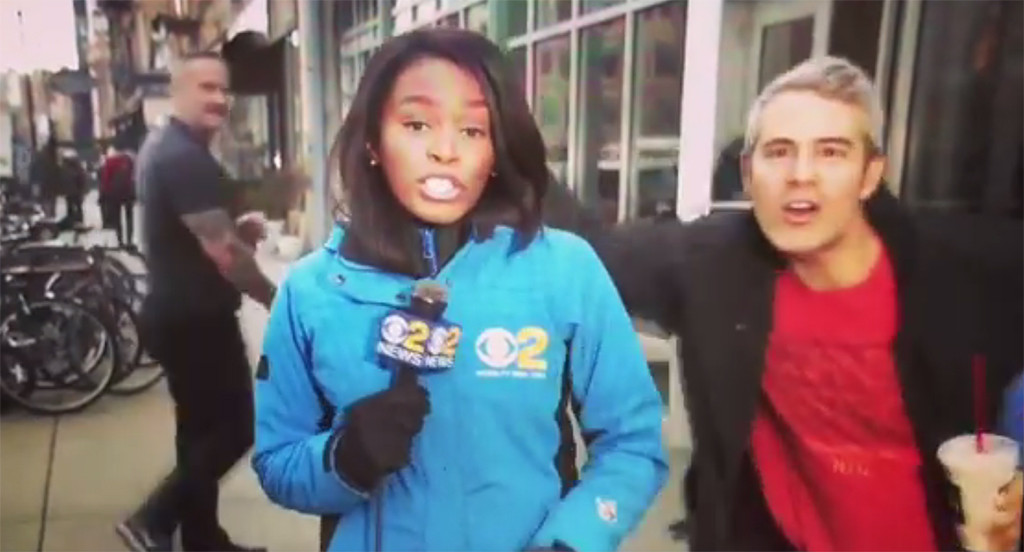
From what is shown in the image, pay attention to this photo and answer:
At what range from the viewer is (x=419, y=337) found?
1.27 metres

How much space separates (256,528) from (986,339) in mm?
1125

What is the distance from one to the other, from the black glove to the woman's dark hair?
0.53ft

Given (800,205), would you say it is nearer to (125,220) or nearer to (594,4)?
(594,4)

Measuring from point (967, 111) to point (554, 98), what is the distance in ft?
2.16

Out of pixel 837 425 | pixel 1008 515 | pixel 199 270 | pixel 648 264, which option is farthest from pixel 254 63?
pixel 1008 515

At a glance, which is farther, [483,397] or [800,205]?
[800,205]

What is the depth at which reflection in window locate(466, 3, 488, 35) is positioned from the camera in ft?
4.43

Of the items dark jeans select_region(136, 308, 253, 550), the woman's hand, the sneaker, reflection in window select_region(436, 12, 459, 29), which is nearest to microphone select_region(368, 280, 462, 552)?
dark jeans select_region(136, 308, 253, 550)

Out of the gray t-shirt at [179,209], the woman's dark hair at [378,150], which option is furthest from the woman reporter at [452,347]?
the gray t-shirt at [179,209]

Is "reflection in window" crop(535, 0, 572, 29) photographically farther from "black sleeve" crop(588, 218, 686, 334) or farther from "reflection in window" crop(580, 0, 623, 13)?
"black sleeve" crop(588, 218, 686, 334)

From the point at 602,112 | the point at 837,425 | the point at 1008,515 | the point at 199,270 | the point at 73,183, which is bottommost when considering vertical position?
the point at 1008,515

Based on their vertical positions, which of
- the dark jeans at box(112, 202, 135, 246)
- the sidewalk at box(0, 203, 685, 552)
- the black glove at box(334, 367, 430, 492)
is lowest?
the sidewalk at box(0, 203, 685, 552)

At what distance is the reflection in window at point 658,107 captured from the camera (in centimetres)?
146

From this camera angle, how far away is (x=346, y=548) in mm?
1395
